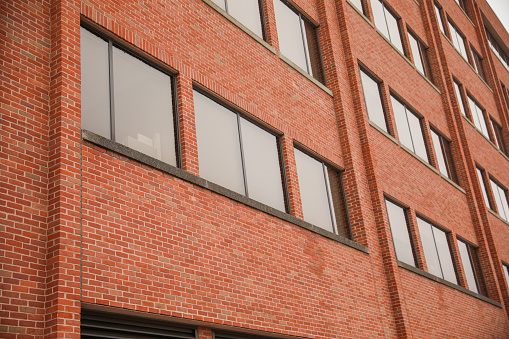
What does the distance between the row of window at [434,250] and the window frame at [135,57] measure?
823 cm

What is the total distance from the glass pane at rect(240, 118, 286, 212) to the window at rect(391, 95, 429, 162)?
782 centimetres

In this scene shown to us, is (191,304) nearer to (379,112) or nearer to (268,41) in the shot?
(268,41)

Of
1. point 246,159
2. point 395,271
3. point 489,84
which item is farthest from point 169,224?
point 489,84

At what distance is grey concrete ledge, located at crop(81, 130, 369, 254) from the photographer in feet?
29.8

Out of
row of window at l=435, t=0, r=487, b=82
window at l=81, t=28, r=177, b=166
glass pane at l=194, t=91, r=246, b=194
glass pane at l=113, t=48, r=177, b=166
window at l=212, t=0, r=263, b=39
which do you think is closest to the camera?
window at l=81, t=28, r=177, b=166

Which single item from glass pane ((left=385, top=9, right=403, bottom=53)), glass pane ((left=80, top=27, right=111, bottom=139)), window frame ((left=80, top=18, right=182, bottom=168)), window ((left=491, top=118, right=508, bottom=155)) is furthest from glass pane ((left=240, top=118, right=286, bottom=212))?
window ((left=491, top=118, right=508, bottom=155))

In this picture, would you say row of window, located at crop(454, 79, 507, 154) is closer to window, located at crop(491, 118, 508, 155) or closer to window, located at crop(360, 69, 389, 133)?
window, located at crop(491, 118, 508, 155)

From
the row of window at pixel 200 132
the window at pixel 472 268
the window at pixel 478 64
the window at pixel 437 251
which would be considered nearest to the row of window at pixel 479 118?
the window at pixel 478 64

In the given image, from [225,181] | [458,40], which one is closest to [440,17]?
[458,40]

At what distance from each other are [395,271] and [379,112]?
5613 millimetres

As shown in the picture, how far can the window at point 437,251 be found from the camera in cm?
1909

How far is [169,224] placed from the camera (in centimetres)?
980

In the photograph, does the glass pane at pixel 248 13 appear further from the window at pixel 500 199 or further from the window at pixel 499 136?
the window at pixel 499 136

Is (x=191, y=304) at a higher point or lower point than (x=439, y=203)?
lower
